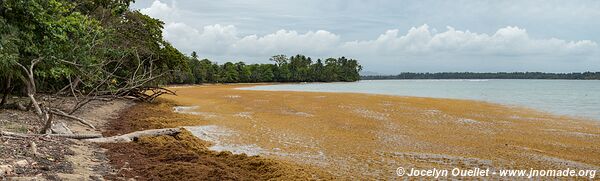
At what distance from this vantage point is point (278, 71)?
116m

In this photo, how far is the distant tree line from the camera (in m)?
88.3

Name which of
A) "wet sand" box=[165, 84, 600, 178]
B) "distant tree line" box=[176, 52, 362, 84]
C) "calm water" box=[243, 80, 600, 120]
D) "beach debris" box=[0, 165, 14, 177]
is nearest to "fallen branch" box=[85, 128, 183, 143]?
"wet sand" box=[165, 84, 600, 178]

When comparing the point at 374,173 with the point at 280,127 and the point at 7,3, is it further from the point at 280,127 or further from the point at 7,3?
the point at 7,3

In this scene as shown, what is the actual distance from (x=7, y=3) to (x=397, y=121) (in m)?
13.5

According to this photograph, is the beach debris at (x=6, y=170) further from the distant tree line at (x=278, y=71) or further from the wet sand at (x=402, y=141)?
the distant tree line at (x=278, y=71)

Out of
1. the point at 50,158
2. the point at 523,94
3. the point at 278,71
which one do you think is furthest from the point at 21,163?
the point at 278,71

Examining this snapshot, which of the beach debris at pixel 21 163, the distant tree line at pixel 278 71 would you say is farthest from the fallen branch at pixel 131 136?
the distant tree line at pixel 278 71

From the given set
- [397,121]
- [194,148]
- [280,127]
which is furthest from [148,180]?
[397,121]

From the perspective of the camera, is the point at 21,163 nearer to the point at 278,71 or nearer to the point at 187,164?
the point at 187,164

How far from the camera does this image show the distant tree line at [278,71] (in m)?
88.3

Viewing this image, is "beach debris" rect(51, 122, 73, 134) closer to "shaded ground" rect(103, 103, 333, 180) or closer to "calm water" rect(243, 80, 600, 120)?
"shaded ground" rect(103, 103, 333, 180)

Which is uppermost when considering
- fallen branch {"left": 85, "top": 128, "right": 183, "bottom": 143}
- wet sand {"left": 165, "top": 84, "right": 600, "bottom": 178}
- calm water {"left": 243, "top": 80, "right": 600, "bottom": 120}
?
fallen branch {"left": 85, "top": 128, "right": 183, "bottom": 143}

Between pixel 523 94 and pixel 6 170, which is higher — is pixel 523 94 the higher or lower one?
the lower one

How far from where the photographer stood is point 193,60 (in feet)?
281
